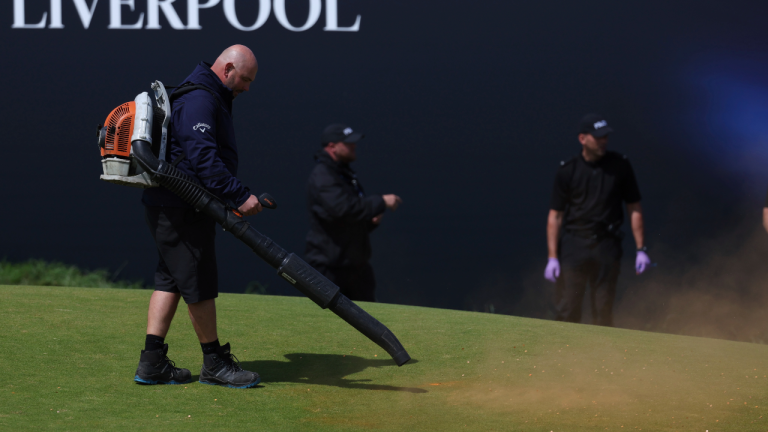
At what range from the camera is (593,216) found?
6863 millimetres

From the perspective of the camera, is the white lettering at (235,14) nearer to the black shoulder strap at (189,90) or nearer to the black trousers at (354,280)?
the black trousers at (354,280)

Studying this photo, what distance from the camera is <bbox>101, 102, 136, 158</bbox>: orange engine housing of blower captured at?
3629mm

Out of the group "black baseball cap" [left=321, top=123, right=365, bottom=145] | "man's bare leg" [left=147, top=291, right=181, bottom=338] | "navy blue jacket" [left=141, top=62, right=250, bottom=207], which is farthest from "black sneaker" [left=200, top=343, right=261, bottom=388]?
"black baseball cap" [left=321, top=123, right=365, bottom=145]

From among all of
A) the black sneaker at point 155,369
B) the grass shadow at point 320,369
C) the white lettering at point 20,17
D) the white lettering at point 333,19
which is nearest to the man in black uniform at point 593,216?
the white lettering at point 333,19

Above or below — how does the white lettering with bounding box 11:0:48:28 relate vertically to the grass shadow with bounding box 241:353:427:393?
above

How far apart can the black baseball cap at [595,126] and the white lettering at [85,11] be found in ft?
15.1

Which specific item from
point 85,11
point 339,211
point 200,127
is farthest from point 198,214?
point 85,11

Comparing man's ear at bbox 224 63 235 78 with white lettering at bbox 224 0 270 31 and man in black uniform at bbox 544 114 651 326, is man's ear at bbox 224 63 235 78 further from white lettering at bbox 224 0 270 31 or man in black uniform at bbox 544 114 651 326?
white lettering at bbox 224 0 270 31

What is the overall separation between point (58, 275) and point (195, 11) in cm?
281

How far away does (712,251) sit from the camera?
7.92 meters

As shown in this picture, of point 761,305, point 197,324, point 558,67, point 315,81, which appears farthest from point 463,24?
point 197,324

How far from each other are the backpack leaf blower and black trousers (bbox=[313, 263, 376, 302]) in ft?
9.88

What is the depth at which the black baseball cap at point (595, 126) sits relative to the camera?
22.4 ft

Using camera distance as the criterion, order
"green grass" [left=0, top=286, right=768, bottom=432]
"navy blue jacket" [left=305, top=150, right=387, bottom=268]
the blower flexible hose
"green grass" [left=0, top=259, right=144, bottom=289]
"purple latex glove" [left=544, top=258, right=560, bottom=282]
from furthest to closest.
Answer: "green grass" [left=0, top=259, right=144, bottom=289], "purple latex glove" [left=544, top=258, right=560, bottom=282], "navy blue jacket" [left=305, top=150, right=387, bottom=268], the blower flexible hose, "green grass" [left=0, top=286, right=768, bottom=432]
